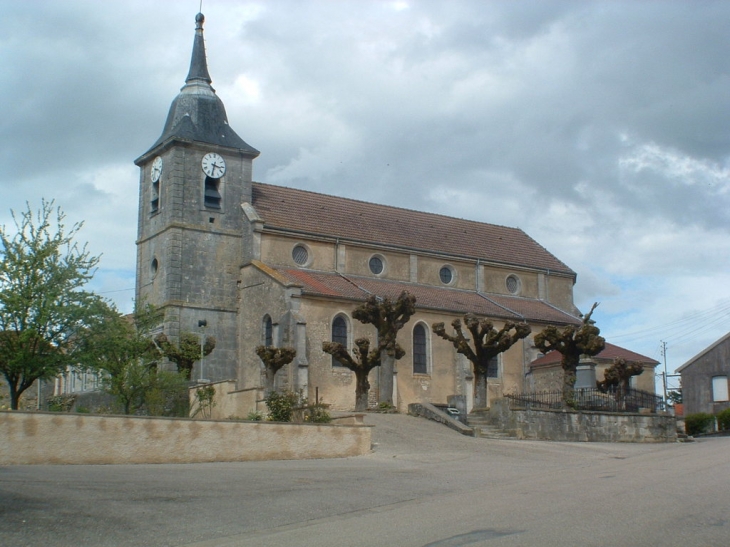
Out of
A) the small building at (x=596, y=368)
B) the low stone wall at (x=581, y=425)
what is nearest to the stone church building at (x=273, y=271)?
the small building at (x=596, y=368)

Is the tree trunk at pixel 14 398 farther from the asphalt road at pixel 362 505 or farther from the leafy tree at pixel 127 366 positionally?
the asphalt road at pixel 362 505

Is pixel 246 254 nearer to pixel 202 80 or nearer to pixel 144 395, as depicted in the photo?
pixel 202 80

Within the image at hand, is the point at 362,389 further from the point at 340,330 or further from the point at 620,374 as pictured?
the point at 620,374

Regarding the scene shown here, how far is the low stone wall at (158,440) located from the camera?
1769 centimetres

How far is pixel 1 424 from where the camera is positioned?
57.2 ft

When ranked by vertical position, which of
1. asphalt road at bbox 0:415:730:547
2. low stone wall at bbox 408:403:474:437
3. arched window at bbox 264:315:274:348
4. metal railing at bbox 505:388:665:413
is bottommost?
asphalt road at bbox 0:415:730:547

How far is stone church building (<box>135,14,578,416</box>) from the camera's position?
38.2 meters

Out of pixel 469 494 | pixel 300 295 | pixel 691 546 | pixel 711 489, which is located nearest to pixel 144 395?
pixel 300 295

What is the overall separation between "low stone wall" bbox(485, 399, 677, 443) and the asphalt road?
1067cm

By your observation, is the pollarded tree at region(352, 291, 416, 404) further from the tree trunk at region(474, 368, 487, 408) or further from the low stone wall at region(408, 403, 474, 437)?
the tree trunk at region(474, 368, 487, 408)

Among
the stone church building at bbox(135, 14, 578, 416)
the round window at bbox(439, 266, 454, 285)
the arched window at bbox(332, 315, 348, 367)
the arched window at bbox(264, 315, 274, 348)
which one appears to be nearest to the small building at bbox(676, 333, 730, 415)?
the stone church building at bbox(135, 14, 578, 416)

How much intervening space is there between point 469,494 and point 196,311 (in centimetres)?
2648

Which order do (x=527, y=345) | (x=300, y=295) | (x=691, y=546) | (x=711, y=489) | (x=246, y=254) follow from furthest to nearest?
(x=527, y=345), (x=246, y=254), (x=300, y=295), (x=711, y=489), (x=691, y=546)

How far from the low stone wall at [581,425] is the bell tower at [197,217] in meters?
13.9
